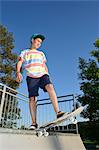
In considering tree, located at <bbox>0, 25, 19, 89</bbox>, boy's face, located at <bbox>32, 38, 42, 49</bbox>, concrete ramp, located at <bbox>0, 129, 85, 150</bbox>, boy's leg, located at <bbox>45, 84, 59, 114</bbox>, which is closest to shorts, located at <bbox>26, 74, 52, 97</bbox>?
boy's leg, located at <bbox>45, 84, 59, 114</bbox>

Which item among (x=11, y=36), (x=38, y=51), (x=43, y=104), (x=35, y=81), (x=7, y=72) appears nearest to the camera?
(x=35, y=81)

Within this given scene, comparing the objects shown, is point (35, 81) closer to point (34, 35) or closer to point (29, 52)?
point (29, 52)

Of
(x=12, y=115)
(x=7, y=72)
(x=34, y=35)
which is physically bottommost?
(x=12, y=115)

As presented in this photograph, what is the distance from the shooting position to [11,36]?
2098 cm

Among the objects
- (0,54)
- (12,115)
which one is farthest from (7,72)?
(12,115)

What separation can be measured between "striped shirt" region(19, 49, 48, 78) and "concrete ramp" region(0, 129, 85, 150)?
129 centimetres

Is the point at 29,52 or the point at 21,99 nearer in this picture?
the point at 29,52

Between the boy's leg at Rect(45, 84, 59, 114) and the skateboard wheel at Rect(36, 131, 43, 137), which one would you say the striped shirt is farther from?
the skateboard wheel at Rect(36, 131, 43, 137)

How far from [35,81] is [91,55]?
750 inches

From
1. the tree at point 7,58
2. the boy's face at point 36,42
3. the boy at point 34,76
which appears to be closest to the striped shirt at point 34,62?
the boy at point 34,76

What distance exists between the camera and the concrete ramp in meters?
3.71

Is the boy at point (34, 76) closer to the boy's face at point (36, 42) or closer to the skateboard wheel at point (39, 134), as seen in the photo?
the boy's face at point (36, 42)

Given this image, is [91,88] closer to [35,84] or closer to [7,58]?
[7,58]

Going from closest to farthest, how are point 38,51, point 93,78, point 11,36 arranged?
1. point 38,51
2. point 11,36
3. point 93,78
